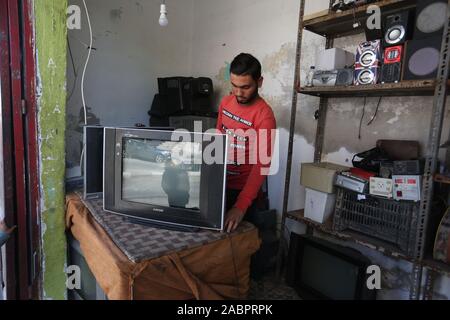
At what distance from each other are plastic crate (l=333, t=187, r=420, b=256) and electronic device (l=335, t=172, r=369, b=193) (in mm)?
41

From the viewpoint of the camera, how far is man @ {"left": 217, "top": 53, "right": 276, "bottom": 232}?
4.78 ft

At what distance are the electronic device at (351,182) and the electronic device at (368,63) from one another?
0.50 meters

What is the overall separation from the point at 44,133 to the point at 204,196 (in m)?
0.93

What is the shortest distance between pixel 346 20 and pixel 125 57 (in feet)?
6.50

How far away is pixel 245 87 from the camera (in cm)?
158

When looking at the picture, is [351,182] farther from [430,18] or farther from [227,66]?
[227,66]

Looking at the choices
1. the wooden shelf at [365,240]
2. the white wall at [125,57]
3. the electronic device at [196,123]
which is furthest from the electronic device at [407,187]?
the white wall at [125,57]

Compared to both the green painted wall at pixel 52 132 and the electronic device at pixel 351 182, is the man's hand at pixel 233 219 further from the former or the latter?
the green painted wall at pixel 52 132

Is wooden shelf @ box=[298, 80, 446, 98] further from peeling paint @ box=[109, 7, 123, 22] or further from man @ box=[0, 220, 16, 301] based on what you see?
peeling paint @ box=[109, 7, 123, 22]

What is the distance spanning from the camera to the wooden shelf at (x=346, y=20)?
57.8 inches

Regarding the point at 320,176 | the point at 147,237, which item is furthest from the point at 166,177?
the point at 320,176

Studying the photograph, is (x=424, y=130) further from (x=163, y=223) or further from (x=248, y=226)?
(x=163, y=223)

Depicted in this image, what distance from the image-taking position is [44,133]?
150cm

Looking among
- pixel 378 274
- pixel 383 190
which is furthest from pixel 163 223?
pixel 378 274
